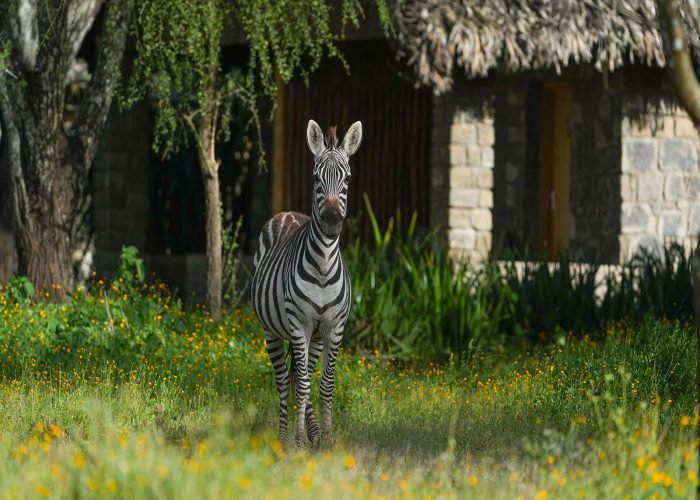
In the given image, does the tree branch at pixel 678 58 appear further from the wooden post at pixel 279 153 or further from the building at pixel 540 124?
the wooden post at pixel 279 153

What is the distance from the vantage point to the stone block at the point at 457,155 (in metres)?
14.2

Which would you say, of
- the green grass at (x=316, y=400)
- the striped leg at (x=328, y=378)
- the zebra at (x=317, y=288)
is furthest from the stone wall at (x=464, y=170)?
the striped leg at (x=328, y=378)

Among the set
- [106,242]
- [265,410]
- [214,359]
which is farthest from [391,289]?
[106,242]

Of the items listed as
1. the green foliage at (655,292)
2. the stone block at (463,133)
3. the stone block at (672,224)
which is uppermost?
the stone block at (463,133)

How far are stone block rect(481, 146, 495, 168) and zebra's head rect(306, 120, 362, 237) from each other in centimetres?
626

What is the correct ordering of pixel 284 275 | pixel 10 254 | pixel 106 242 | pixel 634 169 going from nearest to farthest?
pixel 284 275, pixel 634 169, pixel 10 254, pixel 106 242

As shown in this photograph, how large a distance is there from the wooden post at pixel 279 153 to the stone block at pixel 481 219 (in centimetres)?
308

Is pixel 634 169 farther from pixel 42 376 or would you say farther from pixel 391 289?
pixel 42 376

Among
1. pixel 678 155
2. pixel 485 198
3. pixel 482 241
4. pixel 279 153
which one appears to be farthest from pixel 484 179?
pixel 279 153

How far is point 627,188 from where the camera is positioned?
14.9 meters

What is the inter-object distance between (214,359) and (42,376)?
5.18 ft

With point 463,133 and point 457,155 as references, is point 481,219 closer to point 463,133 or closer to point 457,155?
point 457,155

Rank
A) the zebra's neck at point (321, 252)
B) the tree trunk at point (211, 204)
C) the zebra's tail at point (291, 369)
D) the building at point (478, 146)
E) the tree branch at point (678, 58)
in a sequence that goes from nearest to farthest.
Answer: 1. the tree branch at point (678, 58)
2. the zebra's neck at point (321, 252)
3. the zebra's tail at point (291, 369)
4. the tree trunk at point (211, 204)
5. the building at point (478, 146)

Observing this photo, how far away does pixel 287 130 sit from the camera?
16.5 m
